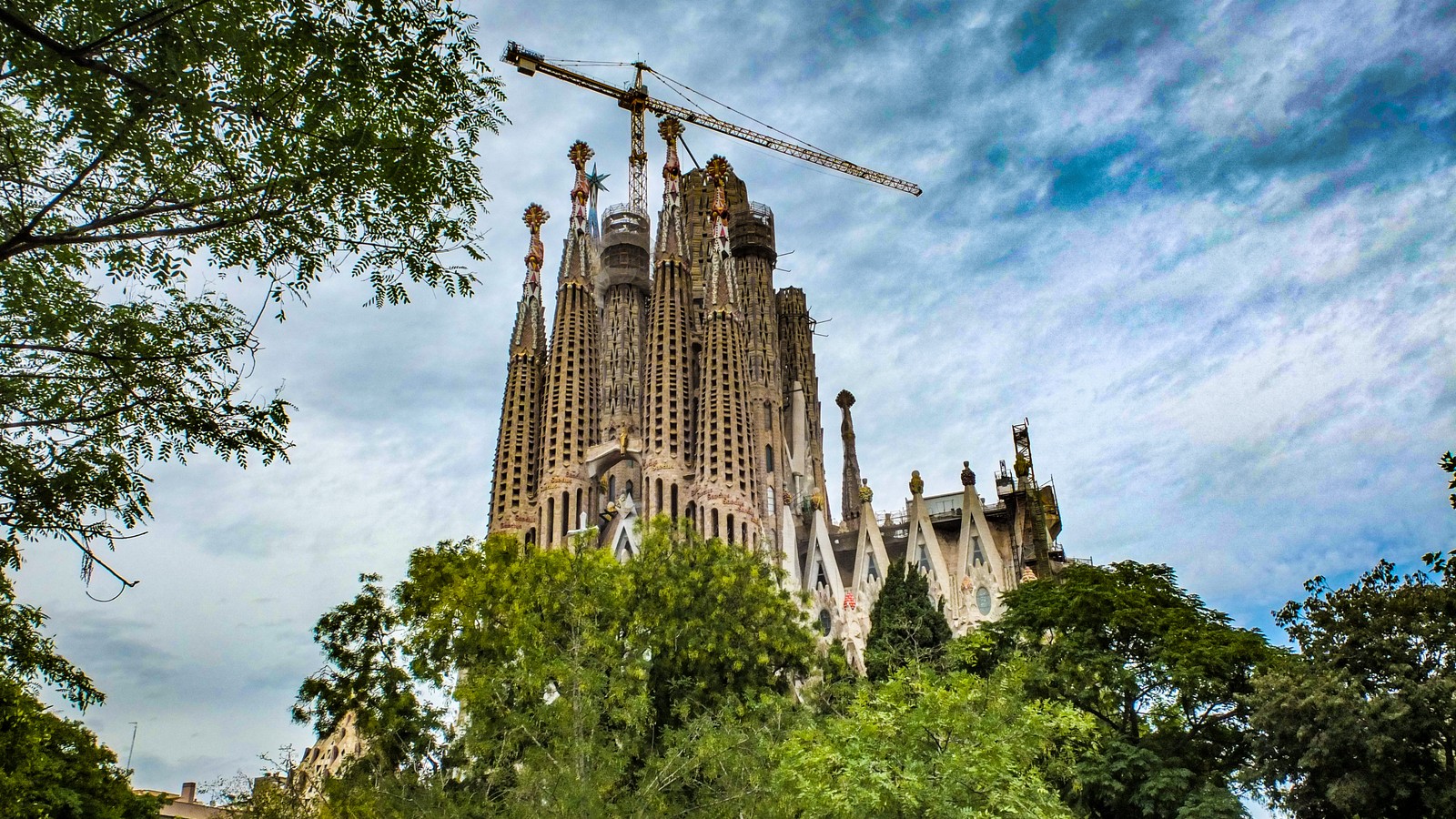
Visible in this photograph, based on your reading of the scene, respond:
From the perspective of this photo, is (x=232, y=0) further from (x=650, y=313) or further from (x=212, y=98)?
(x=650, y=313)

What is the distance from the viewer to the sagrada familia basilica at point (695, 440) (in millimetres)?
56688

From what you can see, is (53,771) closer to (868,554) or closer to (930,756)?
(930,756)

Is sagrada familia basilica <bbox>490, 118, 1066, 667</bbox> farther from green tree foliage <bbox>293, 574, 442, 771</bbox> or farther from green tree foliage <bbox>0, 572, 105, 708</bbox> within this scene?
green tree foliage <bbox>0, 572, 105, 708</bbox>

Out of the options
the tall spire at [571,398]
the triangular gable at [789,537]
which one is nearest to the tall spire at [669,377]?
the tall spire at [571,398]

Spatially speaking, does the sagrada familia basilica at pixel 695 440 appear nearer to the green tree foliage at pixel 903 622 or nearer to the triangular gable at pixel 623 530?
the triangular gable at pixel 623 530

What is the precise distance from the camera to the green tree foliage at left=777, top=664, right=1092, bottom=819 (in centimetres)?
1388

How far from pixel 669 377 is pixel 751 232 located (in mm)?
17471

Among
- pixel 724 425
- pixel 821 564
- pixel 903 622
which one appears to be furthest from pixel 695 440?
pixel 903 622

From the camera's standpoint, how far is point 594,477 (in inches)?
2373

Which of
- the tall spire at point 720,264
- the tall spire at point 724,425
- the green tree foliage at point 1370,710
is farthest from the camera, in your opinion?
the tall spire at point 720,264

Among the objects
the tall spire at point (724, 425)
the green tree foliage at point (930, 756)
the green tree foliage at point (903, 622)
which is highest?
the tall spire at point (724, 425)

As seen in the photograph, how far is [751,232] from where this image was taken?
73.7 m

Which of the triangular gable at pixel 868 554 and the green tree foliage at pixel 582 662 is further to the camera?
the triangular gable at pixel 868 554

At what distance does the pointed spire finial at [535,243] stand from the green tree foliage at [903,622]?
1489 inches
